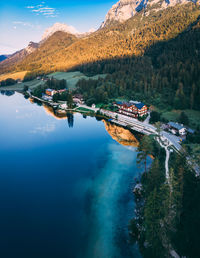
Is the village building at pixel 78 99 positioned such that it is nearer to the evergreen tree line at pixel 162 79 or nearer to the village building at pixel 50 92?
the evergreen tree line at pixel 162 79

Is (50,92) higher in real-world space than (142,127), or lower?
higher

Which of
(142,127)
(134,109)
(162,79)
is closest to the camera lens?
(142,127)

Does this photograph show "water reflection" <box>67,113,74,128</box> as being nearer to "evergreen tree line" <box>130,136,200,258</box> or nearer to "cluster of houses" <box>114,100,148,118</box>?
"cluster of houses" <box>114,100,148,118</box>

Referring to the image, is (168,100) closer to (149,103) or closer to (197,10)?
(149,103)

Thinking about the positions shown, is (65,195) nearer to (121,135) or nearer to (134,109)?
(121,135)

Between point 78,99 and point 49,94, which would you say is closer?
point 78,99

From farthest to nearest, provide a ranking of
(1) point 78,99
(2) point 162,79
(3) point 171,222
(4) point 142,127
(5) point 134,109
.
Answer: (1) point 78,99 < (2) point 162,79 < (5) point 134,109 < (4) point 142,127 < (3) point 171,222

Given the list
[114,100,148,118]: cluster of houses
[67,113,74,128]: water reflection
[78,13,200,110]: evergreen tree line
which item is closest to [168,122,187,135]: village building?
[114,100,148,118]: cluster of houses

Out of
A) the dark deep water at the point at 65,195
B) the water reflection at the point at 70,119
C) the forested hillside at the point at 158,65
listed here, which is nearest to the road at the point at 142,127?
the dark deep water at the point at 65,195

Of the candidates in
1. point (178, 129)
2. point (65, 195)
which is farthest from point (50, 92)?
point (65, 195)
